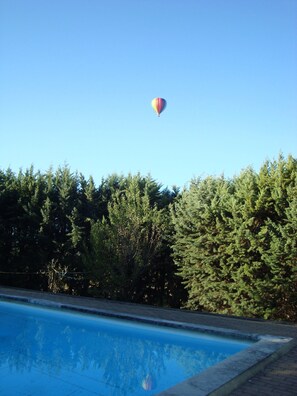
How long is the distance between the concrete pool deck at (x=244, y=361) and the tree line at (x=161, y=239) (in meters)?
2.76

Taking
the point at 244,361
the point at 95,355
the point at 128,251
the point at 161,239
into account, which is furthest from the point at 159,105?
the point at 244,361

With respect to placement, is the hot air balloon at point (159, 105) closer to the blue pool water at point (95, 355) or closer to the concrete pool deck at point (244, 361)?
the concrete pool deck at point (244, 361)

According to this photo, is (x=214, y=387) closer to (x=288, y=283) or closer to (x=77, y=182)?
(x=288, y=283)

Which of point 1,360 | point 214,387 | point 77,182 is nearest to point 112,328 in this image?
point 1,360

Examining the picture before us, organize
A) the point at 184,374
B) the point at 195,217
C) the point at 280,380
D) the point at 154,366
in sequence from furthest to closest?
the point at 195,217, the point at 154,366, the point at 184,374, the point at 280,380

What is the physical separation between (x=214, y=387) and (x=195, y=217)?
10.0 meters

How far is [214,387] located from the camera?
456 centimetres

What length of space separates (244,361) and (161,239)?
1012cm

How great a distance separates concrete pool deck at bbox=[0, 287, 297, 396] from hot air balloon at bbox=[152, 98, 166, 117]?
9.27 meters

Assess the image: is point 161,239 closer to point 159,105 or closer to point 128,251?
point 128,251

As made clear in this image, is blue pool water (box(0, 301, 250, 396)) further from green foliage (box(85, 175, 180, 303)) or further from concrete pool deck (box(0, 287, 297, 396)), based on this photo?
green foliage (box(85, 175, 180, 303))

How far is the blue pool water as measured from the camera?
6.34 metres

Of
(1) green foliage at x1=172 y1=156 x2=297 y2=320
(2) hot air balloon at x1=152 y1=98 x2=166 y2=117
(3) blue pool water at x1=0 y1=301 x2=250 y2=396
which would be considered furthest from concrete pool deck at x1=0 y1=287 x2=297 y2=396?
(2) hot air balloon at x1=152 y1=98 x2=166 y2=117

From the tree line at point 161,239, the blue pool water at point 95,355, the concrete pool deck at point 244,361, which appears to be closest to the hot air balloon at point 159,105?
the tree line at point 161,239
